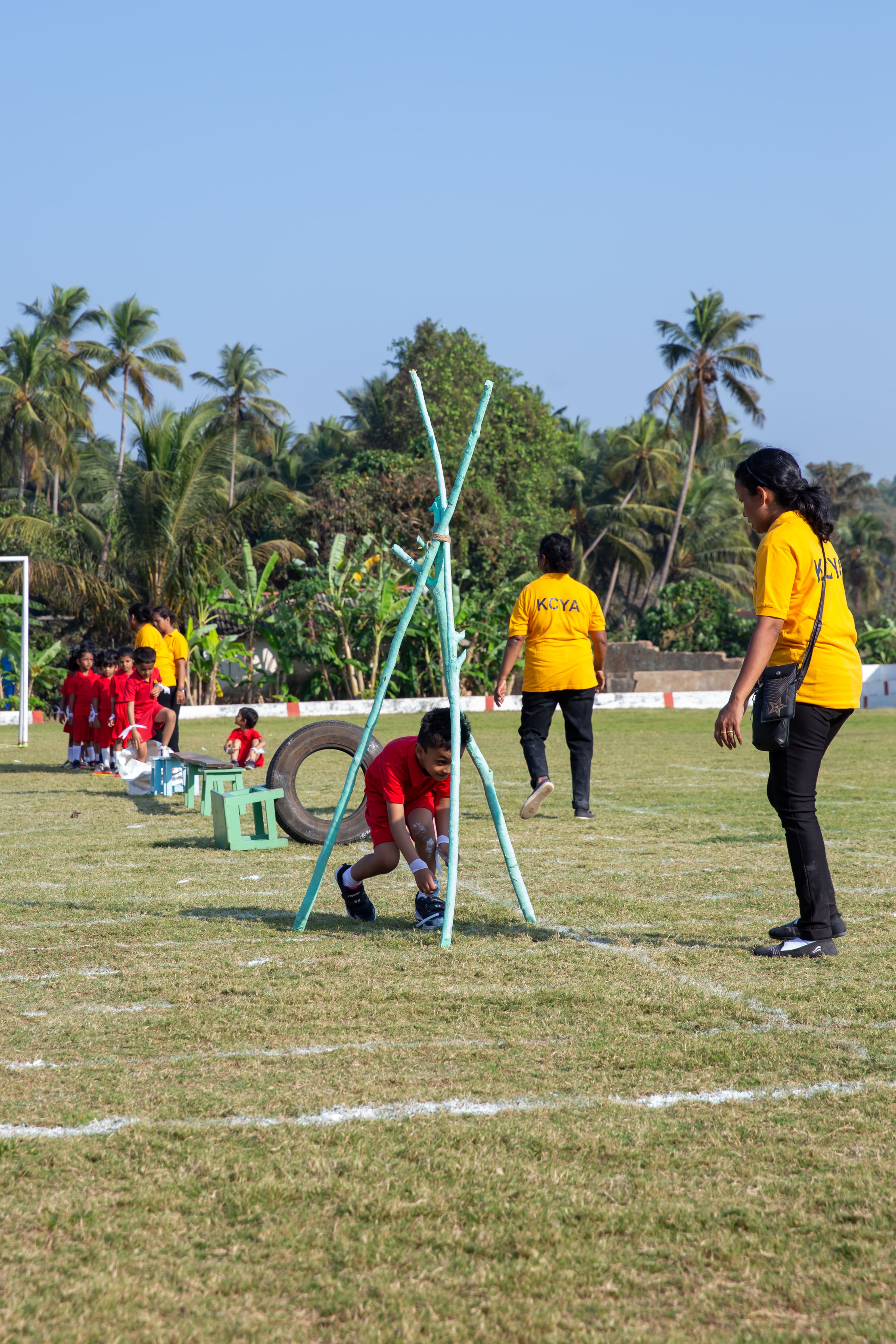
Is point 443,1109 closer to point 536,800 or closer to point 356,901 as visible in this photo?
point 356,901

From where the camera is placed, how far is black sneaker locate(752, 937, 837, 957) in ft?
Result: 15.2

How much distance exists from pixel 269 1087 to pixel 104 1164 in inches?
23.1

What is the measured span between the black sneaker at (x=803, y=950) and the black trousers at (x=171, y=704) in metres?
7.86

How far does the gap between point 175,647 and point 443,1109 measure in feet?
31.6

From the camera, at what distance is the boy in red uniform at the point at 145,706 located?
11516 mm

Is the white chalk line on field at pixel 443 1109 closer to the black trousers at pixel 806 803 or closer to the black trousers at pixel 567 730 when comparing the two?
the black trousers at pixel 806 803

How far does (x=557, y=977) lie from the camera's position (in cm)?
440

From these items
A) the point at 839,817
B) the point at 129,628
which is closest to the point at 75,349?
the point at 129,628

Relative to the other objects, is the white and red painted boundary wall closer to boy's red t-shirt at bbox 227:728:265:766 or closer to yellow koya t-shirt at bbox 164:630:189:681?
Result: yellow koya t-shirt at bbox 164:630:189:681

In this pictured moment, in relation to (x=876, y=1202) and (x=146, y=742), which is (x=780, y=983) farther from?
(x=146, y=742)

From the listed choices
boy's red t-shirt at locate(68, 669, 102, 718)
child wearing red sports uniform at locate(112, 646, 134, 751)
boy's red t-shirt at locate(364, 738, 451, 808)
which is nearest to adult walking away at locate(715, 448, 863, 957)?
boy's red t-shirt at locate(364, 738, 451, 808)

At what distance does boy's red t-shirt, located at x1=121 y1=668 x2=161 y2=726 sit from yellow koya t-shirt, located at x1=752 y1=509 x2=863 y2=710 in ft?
26.5

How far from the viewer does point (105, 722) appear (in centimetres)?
1377

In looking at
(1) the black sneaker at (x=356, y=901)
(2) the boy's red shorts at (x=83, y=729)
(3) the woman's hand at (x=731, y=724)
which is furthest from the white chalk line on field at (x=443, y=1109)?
(2) the boy's red shorts at (x=83, y=729)
